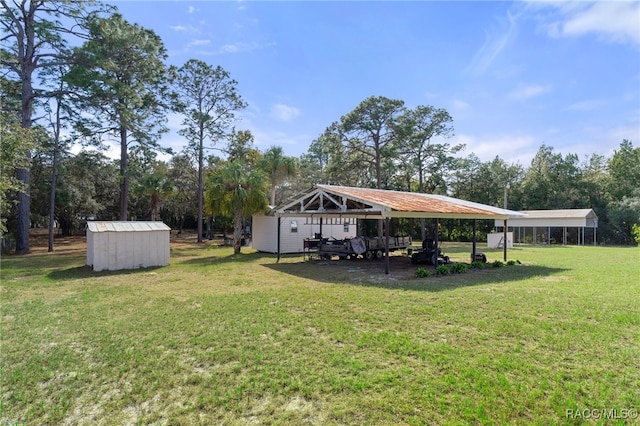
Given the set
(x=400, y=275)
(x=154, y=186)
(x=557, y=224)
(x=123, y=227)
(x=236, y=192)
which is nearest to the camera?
(x=400, y=275)

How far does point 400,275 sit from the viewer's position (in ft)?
35.4

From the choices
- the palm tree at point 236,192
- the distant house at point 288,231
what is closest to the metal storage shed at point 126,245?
the palm tree at point 236,192

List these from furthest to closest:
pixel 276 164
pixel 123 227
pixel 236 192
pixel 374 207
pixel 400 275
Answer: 1. pixel 276 164
2. pixel 236 192
3. pixel 123 227
4. pixel 374 207
5. pixel 400 275

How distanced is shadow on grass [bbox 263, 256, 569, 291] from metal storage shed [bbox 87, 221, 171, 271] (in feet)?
13.4

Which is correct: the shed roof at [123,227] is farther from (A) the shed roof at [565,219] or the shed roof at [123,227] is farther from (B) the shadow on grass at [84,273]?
(A) the shed roof at [565,219]

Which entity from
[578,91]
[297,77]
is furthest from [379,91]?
[578,91]

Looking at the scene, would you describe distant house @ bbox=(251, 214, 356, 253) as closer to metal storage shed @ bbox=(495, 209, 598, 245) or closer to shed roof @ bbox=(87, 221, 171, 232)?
shed roof @ bbox=(87, 221, 171, 232)

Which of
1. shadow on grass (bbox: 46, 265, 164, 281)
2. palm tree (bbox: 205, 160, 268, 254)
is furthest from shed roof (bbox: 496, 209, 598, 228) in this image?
shadow on grass (bbox: 46, 265, 164, 281)

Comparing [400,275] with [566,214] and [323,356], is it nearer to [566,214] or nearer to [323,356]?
[323,356]

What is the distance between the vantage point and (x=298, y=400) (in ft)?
11.3

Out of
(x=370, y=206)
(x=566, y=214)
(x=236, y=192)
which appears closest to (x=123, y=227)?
(x=236, y=192)

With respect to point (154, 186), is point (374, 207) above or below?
below

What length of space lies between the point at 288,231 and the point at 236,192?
3.63m

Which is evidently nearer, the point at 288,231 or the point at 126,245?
the point at 126,245
